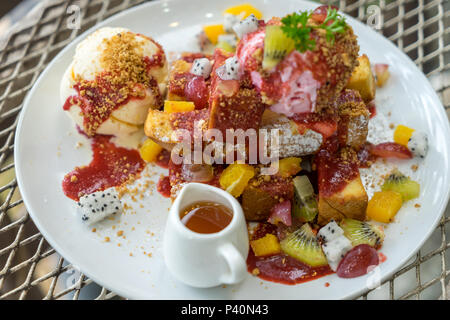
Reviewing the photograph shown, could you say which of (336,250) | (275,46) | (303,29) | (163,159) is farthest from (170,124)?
(336,250)

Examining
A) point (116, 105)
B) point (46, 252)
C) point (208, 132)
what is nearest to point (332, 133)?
point (208, 132)

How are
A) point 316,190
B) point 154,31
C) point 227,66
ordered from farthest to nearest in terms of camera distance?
1. point 154,31
2. point 316,190
3. point 227,66

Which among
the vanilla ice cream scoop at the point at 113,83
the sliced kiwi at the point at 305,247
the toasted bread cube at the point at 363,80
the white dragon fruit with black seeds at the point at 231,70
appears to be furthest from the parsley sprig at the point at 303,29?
the vanilla ice cream scoop at the point at 113,83

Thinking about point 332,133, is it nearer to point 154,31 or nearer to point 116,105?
point 116,105

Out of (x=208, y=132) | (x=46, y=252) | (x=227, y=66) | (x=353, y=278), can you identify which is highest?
(x=227, y=66)

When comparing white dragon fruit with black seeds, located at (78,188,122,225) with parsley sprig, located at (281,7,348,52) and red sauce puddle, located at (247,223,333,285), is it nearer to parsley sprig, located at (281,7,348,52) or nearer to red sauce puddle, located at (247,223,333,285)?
red sauce puddle, located at (247,223,333,285)

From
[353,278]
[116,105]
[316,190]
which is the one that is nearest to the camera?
[353,278]
